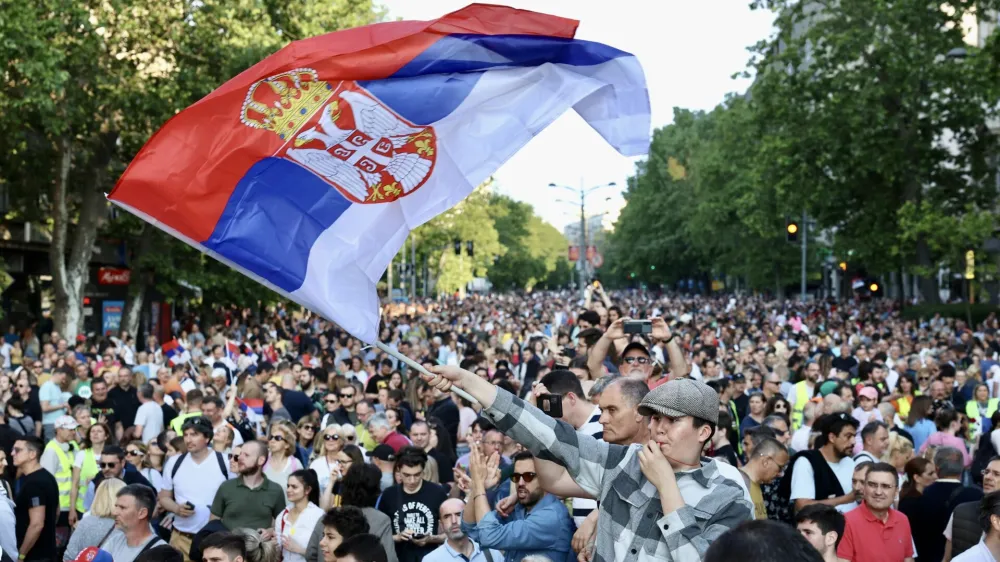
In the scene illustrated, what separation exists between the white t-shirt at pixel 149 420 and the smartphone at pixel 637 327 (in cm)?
793

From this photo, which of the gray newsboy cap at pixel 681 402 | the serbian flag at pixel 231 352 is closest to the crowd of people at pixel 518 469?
the gray newsboy cap at pixel 681 402

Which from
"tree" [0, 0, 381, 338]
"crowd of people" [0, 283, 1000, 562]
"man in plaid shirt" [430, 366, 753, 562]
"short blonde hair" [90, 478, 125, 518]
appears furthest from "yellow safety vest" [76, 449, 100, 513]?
"tree" [0, 0, 381, 338]

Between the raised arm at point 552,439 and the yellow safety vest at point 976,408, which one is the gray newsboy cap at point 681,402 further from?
the yellow safety vest at point 976,408

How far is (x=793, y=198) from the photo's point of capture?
4519 cm

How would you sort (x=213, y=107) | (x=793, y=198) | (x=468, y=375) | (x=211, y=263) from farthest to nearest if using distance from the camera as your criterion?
(x=793, y=198), (x=211, y=263), (x=213, y=107), (x=468, y=375)

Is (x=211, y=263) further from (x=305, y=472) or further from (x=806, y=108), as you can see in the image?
(x=305, y=472)

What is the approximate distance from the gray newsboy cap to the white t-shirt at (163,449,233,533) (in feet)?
19.7

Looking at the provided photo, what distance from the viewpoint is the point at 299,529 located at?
8031 millimetres

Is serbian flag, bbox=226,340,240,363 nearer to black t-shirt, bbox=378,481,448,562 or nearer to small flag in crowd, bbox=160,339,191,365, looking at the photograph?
small flag in crowd, bbox=160,339,191,365

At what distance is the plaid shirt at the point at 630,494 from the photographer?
3.83 metres

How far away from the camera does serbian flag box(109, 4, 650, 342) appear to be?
6.05 m

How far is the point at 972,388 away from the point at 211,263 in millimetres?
27857

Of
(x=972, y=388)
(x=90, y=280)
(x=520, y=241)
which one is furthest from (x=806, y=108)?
(x=520, y=241)

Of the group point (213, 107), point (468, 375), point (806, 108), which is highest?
point (806, 108)
